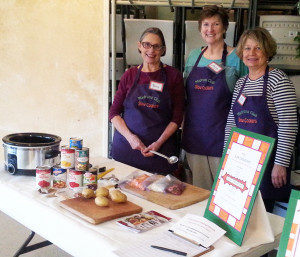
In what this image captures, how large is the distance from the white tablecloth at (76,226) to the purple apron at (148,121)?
0.61 m

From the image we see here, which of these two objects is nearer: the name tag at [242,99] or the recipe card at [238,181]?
the recipe card at [238,181]

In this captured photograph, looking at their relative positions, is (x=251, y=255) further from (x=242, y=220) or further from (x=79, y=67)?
(x=79, y=67)

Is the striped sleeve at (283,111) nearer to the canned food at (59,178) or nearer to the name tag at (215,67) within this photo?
the name tag at (215,67)

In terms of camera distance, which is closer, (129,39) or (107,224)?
(107,224)

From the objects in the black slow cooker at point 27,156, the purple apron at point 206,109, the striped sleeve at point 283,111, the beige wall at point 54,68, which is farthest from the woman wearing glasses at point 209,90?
the beige wall at point 54,68

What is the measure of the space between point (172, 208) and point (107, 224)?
28 cm

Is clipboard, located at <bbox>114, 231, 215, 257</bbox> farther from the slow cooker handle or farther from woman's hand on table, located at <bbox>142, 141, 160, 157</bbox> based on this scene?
woman's hand on table, located at <bbox>142, 141, 160, 157</bbox>

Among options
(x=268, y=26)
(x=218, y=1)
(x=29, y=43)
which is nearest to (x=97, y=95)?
(x=29, y=43)

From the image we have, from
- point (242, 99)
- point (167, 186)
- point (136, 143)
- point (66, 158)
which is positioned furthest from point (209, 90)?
point (66, 158)

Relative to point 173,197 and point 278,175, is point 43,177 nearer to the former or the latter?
point 173,197

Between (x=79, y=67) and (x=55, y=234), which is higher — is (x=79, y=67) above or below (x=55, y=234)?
above

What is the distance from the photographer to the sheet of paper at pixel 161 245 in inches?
40.9

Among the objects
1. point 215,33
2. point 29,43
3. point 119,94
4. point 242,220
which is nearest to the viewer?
point 242,220

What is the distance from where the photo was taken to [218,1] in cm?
286
